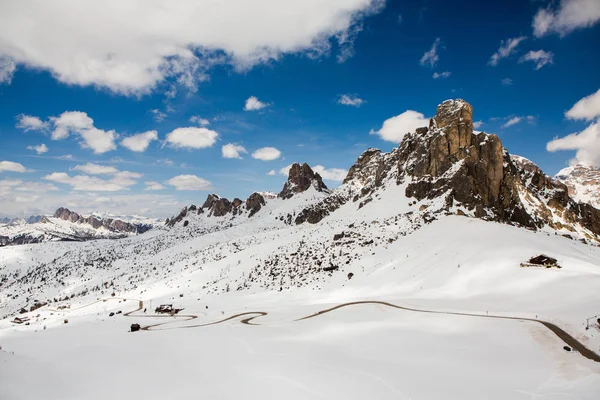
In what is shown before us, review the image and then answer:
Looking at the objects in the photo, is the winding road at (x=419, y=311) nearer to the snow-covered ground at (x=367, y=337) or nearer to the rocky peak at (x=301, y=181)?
the snow-covered ground at (x=367, y=337)

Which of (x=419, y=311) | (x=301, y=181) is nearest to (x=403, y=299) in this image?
(x=419, y=311)

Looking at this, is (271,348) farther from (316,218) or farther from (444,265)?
(316,218)

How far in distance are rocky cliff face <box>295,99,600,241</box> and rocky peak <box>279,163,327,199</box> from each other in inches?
4286

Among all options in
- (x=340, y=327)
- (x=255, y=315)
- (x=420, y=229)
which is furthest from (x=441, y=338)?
(x=420, y=229)

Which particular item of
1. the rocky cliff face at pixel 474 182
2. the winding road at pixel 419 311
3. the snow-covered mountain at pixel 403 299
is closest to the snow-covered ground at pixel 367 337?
the snow-covered mountain at pixel 403 299

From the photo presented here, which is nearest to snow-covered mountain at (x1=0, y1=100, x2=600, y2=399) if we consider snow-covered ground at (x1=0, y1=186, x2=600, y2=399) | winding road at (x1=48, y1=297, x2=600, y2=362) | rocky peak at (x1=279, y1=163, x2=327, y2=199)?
snow-covered ground at (x1=0, y1=186, x2=600, y2=399)

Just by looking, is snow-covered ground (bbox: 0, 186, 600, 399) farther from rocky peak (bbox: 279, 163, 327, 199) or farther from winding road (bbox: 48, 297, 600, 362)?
rocky peak (bbox: 279, 163, 327, 199)

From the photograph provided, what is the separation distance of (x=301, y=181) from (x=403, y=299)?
16464cm

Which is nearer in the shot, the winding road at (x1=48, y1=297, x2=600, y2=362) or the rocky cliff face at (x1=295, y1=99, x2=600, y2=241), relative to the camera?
the winding road at (x1=48, y1=297, x2=600, y2=362)

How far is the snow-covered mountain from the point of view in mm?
11281

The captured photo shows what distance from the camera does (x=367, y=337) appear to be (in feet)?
55.1

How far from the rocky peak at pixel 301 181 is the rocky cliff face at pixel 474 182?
109m

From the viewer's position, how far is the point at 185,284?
59812mm

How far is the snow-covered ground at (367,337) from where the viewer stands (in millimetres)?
9562
